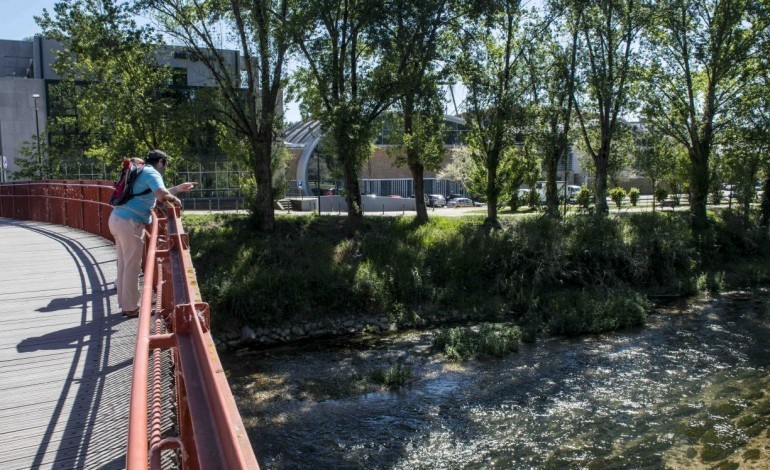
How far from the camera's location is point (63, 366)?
18.5 feet

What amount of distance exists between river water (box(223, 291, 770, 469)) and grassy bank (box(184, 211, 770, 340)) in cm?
196

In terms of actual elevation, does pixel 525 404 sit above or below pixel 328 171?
below

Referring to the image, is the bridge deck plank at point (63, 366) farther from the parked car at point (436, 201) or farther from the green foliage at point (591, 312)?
the parked car at point (436, 201)

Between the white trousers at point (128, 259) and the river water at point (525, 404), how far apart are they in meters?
4.00

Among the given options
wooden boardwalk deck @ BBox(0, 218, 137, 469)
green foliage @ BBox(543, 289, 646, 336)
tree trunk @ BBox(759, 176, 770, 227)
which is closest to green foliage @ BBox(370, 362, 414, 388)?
green foliage @ BBox(543, 289, 646, 336)

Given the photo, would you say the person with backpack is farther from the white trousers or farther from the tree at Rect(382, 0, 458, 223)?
the tree at Rect(382, 0, 458, 223)

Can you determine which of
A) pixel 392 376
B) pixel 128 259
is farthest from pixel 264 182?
pixel 128 259

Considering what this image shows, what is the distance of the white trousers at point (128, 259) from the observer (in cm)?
698

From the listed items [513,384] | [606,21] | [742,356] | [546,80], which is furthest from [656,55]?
→ [513,384]

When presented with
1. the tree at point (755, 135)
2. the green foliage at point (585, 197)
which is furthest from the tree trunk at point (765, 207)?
the green foliage at point (585, 197)

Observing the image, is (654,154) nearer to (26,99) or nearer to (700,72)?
(700,72)

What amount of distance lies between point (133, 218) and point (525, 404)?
812 cm

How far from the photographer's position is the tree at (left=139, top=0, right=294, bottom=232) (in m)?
20.2

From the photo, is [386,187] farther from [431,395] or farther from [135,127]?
[431,395]
